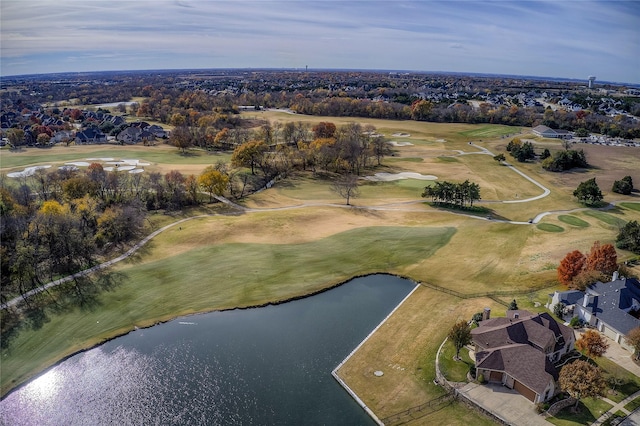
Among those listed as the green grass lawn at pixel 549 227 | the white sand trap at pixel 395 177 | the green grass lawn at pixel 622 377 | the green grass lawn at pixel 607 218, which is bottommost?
the green grass lawn at pixel 622 377

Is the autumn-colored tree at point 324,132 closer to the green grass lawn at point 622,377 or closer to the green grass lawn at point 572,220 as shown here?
the green grass lawn at point 572,220

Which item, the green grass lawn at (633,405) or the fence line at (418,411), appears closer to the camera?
the green grass lawn at (633,405)

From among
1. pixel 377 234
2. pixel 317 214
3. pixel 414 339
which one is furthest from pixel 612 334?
pixel 317 214

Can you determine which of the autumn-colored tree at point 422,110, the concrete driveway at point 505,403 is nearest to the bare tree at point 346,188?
the concrete driveway at point 505,403

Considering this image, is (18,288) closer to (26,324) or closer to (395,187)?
(26,324)

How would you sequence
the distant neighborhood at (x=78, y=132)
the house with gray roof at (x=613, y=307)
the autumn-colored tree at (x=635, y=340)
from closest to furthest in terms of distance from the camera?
the autumn-colored tree at (x=635, y=340) < the house with gray roof at (x=613, y=307) < the distant neighborhood at (x=78, y=132)
